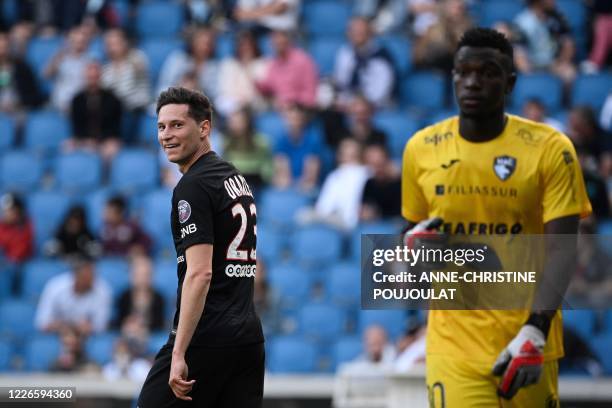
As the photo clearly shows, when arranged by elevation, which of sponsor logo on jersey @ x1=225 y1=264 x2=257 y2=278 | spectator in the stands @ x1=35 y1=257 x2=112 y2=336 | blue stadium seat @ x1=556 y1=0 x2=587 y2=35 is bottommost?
spectator in the stands @ x1=35 y1=257 x2=112 y2=336

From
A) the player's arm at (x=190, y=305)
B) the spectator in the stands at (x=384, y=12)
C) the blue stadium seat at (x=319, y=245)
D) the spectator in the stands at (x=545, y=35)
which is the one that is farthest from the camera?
the spectator in the stands at (x=384, y=12)

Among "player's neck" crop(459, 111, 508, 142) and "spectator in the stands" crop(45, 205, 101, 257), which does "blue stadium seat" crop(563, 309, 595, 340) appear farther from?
"player's neck" crop(459, 111, 508, 142)

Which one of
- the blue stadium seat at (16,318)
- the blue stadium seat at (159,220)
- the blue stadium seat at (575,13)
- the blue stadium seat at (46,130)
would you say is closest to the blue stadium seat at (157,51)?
the blue stadium seat at (46,130)

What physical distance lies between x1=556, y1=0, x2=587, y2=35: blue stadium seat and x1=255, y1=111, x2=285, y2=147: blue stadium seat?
12.6 ft

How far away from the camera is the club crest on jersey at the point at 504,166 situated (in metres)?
5.63

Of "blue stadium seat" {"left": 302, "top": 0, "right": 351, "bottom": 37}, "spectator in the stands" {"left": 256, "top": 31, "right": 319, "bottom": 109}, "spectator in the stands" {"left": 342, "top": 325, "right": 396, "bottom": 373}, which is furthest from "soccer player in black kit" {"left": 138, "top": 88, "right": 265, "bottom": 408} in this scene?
"blue stadium seat" {"left": 302, "top": 0, "right": 351, "bottom": 37}

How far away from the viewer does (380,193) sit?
12.1m

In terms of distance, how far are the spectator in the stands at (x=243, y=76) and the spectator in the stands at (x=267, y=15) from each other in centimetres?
82

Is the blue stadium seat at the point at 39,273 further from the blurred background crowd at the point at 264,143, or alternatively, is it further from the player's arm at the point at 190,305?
the player's arm at the point at 190,305

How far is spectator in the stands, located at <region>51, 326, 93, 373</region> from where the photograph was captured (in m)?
10.9

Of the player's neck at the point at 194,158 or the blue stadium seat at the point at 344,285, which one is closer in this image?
the player's neck at the point at 194,158

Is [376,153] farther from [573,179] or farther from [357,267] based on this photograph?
[573,179]

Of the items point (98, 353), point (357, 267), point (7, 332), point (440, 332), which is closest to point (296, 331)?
point (357, 267)

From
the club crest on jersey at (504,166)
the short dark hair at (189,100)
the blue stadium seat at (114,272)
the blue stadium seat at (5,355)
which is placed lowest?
the blue stadium seat at (5,355)
